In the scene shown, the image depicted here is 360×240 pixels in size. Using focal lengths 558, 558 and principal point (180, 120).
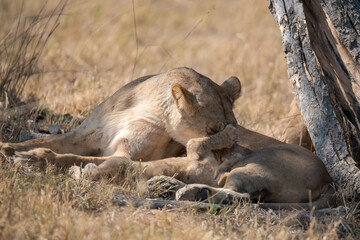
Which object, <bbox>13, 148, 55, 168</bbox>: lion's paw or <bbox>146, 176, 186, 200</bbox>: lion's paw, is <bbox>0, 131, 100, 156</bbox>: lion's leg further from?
<bbox>146, 176, 186, 200</bbox>: lion's paw

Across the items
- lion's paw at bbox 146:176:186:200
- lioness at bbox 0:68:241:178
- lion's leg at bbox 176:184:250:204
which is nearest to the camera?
lion's leg at bbox 176:184:250:204

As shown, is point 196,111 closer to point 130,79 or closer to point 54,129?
point 54,129

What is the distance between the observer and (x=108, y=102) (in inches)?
177

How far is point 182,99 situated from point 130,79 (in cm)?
307

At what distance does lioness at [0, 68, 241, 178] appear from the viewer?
415 cm

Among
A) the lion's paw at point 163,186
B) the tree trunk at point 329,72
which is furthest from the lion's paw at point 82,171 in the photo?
the tree trunk at point 329,72

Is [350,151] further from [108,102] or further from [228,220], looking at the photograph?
[108,102]

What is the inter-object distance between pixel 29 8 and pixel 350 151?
7647 mm

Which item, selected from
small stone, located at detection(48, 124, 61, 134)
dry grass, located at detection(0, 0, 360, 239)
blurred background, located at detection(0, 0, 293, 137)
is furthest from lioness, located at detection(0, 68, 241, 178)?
blurred background, located at detection(0, 0, 293, 137)

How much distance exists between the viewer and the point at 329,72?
164 inches

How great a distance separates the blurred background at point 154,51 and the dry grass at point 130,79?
2 cm

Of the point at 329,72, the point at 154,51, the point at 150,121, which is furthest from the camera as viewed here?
the point at 154,51

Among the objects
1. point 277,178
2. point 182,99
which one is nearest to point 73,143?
point 182,99

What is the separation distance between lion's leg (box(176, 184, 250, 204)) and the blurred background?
1.92 metres
